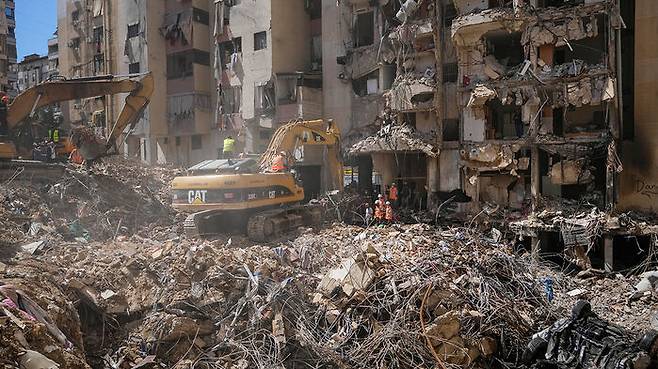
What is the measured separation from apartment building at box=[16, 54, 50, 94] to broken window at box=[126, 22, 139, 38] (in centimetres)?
2392

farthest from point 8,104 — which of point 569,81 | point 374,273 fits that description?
point 569,81

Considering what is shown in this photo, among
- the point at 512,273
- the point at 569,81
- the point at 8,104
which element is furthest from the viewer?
the point at 569,81

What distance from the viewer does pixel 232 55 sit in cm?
2703

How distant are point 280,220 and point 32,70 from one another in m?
48.7

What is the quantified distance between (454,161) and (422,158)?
219 cm

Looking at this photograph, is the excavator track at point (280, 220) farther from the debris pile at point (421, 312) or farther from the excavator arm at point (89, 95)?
the excavator arm at point (89, 95)

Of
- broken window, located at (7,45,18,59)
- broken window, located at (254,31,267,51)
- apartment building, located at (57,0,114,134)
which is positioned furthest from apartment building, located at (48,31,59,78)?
broken window, located at (254,31,267,51)

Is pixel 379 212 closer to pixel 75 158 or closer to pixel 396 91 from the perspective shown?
pixel 396 91

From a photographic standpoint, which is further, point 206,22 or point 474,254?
point 206,22

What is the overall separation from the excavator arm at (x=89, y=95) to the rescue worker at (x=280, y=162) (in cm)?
519

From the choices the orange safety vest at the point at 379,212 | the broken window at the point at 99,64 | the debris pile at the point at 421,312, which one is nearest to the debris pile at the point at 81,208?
the orange safety vest at the point at 379,212

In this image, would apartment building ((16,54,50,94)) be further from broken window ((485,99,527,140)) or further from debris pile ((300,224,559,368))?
debris pile ((300,224,559,368))

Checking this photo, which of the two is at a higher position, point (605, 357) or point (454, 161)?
point (454, 161)

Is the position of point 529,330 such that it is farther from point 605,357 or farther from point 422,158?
point 422,158
